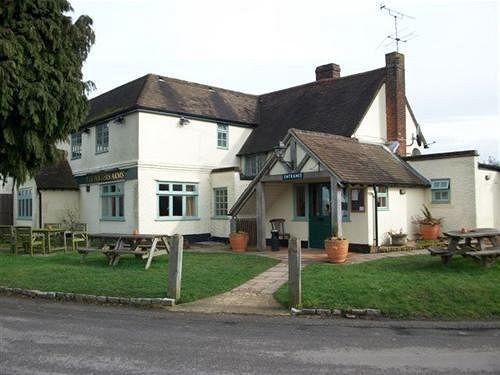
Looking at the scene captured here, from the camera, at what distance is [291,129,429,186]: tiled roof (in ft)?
53.2

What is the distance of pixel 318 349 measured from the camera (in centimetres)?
679

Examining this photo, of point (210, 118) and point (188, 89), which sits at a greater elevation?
point (188, 89)

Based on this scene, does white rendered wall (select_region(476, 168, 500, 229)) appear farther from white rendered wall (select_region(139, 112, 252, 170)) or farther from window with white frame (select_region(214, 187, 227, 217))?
white rendered wall (select_region(139, 112, 252, 170))

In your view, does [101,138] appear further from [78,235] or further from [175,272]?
[175,272]

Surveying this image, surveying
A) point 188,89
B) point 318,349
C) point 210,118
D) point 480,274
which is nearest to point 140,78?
point 188,89

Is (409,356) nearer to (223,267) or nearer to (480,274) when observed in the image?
(480,274)

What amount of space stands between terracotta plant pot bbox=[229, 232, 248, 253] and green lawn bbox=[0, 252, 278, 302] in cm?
149

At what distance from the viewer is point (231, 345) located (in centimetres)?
697

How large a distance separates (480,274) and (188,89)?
55.8 feet

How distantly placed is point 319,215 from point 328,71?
11.4m

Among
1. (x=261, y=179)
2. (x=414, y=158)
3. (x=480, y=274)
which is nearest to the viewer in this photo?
(x=480, y=274)

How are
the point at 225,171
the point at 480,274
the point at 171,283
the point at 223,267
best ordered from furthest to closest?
1. the point at 225,171
2. the point at 223,267
3. the point at 480,274
4. the point at 171,283

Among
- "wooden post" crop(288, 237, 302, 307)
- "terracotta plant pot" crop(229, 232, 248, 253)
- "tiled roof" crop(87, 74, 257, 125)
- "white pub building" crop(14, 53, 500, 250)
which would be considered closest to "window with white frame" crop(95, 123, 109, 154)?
"white pub building" crop(14, 53, 500, 250)

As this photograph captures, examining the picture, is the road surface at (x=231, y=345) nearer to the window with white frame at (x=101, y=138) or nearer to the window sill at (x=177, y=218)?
the window sill at (x=177, y=218)
